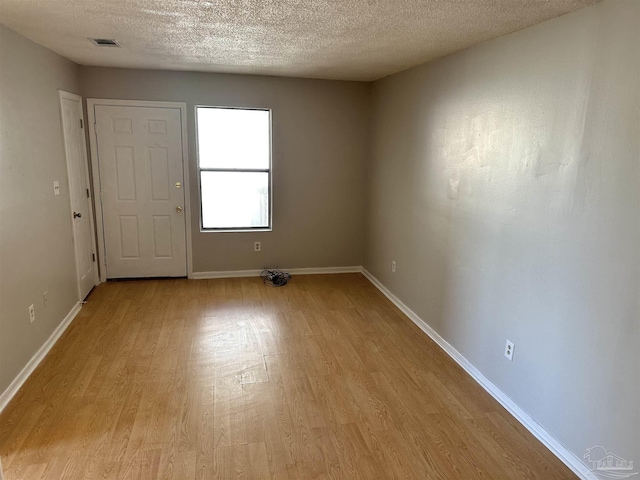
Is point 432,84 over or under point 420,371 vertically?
over

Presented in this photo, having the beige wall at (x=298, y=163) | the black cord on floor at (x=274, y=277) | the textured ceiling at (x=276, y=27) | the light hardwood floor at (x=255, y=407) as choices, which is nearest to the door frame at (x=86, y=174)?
the textured ceiling at (x=276, y=27)

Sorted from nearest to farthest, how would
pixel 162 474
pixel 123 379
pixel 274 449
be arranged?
1. pixel 162 474
2. pixel 274 449
3. pixel 123 379

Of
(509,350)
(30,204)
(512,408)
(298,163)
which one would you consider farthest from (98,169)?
(512,408)

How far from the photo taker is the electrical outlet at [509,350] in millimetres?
2621

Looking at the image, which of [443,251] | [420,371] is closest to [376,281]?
[443,251]

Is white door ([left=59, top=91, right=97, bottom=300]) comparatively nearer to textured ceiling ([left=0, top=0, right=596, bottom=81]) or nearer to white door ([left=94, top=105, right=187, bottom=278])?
white door ([left=94, top=105, right=187, bottom=278])

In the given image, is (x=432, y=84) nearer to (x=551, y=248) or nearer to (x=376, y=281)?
(x=551, y=248)

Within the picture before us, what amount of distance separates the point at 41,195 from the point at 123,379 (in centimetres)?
151

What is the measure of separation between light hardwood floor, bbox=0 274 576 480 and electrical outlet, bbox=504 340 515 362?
315mm

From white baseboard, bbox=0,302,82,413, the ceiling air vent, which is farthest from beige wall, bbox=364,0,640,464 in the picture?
white baseboard, bbox=0,302,82,413

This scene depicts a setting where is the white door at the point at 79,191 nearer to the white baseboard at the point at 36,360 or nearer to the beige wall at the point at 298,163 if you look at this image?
the white baseboard at the point at 36,360

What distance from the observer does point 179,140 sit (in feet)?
15.2

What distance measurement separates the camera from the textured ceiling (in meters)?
2.16

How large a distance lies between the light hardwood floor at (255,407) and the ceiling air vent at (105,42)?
2277mm
